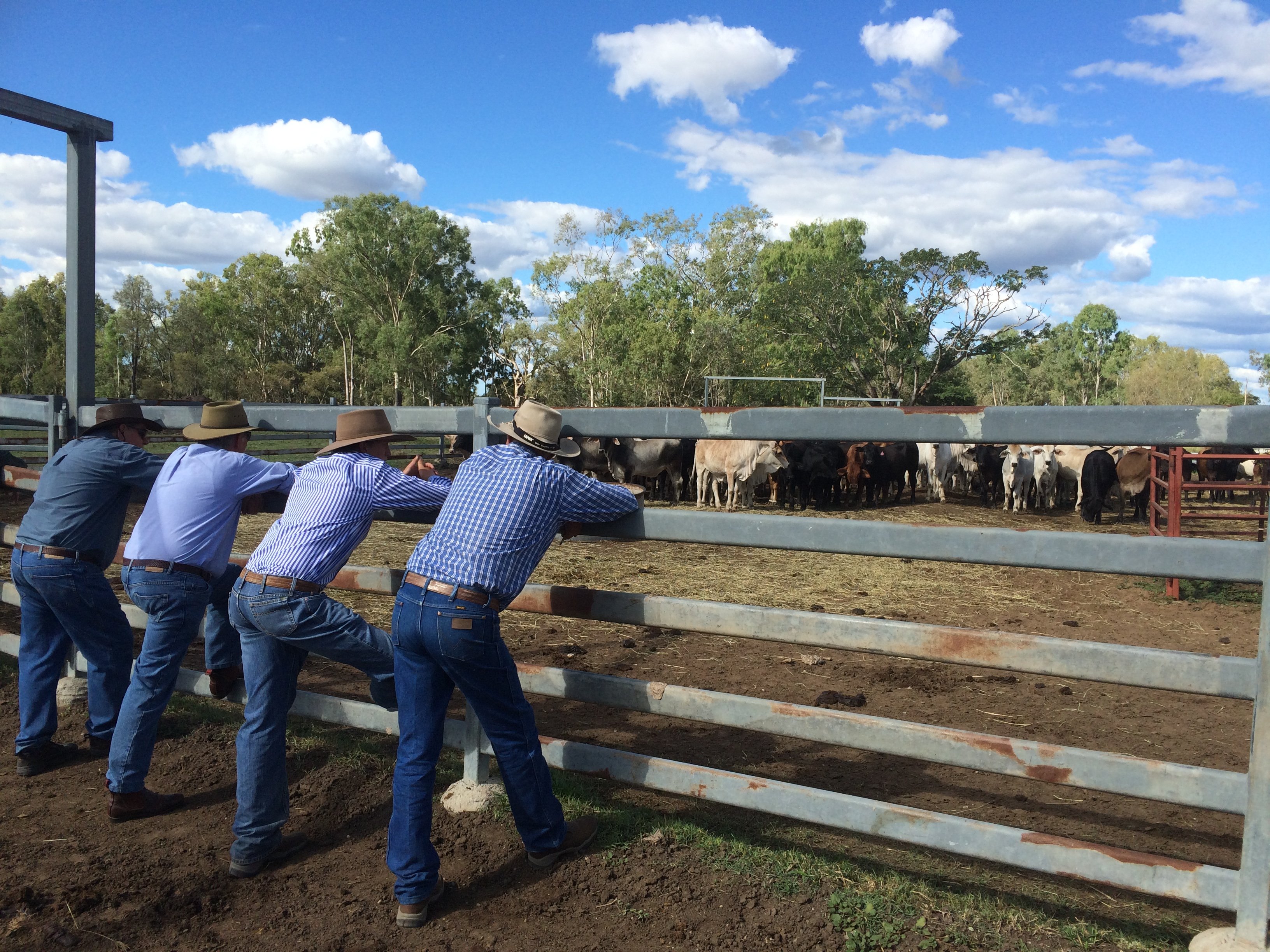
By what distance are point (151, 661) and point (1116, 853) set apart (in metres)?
3.96

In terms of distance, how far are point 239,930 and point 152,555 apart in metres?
1.79

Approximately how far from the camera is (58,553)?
181 inches

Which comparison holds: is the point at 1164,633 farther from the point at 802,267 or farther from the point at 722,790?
the point at 802,267

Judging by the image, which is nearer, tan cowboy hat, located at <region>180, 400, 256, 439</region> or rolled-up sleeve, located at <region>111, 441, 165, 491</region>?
tan cowboy hat, located at <region>180, 400, 256, 439</region>

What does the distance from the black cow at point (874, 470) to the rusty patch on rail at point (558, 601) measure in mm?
17864

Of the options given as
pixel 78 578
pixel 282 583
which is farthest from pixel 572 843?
pixel 78 578

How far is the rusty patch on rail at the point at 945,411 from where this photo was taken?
3043 mm

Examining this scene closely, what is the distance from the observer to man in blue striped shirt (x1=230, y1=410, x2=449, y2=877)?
11.9 ft

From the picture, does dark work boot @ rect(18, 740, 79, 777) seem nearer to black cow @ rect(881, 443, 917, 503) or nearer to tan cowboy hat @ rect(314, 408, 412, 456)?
tan cowboy hat @ rect(314, 408, 412, 456)

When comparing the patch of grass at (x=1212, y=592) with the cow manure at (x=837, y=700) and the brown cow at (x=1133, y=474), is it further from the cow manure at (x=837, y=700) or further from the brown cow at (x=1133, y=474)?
the brown cow at (x=1133, y=474)

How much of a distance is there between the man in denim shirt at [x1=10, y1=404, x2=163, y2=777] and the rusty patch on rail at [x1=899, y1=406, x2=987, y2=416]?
3.74 meters

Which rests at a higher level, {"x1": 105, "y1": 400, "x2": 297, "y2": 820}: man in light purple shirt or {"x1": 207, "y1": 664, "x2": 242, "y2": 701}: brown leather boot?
{"x1": 105, "y1": 400, "x2": 297, "y2": 820}: man in light purple shirt

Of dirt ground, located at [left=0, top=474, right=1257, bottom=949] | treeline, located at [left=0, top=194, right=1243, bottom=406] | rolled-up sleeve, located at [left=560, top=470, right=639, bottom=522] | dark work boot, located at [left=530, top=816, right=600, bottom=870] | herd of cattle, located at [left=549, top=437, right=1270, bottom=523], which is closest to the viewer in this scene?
dirt ground, located at [left=0, top=474, right=1257, bottom=949]

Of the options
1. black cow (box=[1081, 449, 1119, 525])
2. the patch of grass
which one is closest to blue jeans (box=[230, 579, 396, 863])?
the patch of grass
